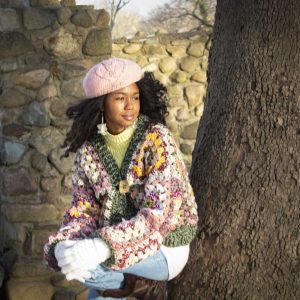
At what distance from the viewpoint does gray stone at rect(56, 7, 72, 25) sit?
12.9ft

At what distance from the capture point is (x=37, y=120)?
399cm

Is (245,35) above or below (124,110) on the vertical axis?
above

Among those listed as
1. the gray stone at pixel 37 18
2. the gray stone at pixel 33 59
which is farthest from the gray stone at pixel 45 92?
the gray stone at pixel 37 18

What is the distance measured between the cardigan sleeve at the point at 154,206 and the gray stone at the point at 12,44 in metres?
2.05

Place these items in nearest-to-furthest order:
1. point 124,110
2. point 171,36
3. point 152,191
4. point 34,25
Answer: point 152,191 → point 124,110 → point 34,25 → point 171,36

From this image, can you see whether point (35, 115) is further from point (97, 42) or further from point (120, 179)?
point (120, 179)

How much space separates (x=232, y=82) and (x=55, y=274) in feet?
7.93

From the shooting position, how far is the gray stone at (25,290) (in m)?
4.05

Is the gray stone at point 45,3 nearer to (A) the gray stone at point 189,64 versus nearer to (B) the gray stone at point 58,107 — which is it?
(B) the gray stone at point 58,107

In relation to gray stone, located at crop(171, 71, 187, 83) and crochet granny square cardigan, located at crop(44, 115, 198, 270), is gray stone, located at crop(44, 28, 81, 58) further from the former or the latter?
gray stone, located at crop(171, 71, 187, 83)

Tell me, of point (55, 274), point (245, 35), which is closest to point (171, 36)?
point (55, 274)

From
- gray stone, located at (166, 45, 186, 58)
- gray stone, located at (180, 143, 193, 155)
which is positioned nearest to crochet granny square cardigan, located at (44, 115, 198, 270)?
gray stone, located at (180, 143, 193, 155)

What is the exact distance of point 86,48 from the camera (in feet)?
13.2

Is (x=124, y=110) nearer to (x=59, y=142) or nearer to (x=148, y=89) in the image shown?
(x=148, y=89)
